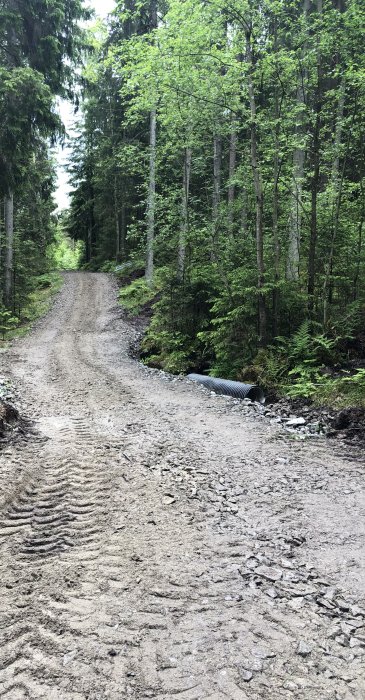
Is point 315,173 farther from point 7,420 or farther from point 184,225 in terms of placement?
point 7,420

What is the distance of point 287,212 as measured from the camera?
43.3 feet

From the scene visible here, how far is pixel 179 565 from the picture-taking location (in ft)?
11.7

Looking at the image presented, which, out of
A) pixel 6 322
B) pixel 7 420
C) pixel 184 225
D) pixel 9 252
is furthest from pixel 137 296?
pixel 7 420

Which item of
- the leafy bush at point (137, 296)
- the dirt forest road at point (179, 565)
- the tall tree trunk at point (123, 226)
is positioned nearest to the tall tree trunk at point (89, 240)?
the tall tree trunk at point (123, 226)

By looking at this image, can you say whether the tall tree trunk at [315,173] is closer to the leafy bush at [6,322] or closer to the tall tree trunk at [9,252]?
the leafy bush at [6,322]

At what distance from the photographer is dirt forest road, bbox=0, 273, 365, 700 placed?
2459 millimetres

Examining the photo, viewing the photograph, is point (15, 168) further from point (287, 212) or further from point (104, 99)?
point (104, 99)

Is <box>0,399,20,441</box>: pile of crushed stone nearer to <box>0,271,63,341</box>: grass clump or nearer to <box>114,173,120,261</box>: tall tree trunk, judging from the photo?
<box>0,271,63,341</box>: grass clump

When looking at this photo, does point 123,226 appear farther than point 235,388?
Yes

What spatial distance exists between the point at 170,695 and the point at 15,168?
17.0 metres

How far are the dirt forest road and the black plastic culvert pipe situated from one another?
5.94 ft

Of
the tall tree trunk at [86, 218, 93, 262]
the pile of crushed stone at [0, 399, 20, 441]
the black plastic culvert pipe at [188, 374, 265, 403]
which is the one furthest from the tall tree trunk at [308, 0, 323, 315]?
the tall tree trunk at [86, 218, 93, 262]

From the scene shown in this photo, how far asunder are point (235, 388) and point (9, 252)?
1404 cm

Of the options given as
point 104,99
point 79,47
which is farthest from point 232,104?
point 104,99
